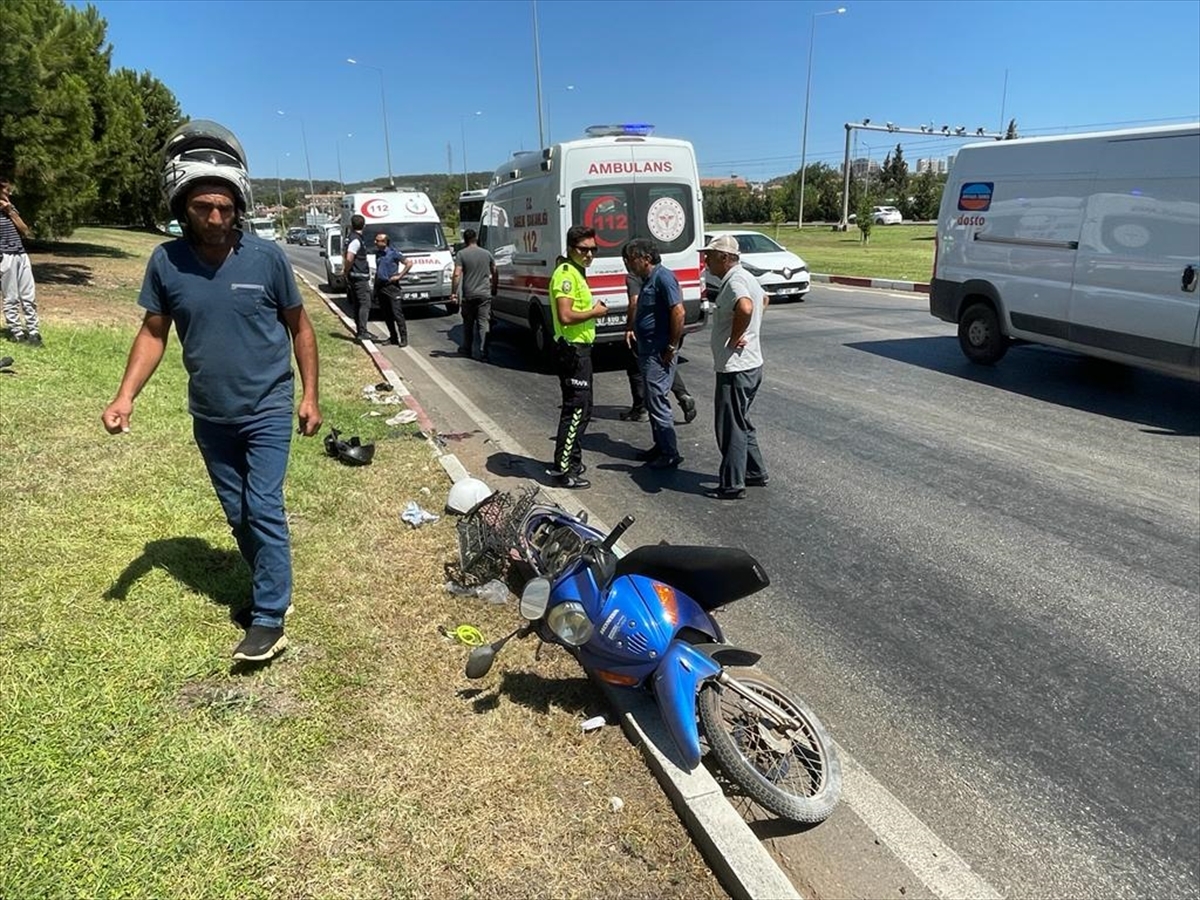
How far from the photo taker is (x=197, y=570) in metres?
4.03

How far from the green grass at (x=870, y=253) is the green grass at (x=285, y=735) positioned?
16343 mm

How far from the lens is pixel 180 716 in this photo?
292cm

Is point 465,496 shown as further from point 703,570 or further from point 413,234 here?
point 413,234

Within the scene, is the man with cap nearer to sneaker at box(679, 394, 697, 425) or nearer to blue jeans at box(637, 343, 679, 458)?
blue jeans at box(637, 343, 679, 458)

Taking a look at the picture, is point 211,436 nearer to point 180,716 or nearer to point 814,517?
point 180,716

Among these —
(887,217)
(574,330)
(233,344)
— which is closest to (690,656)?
(233,344)

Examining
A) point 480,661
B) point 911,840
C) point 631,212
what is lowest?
point 911,840

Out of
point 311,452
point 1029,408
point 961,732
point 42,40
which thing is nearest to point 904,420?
point 1029,408

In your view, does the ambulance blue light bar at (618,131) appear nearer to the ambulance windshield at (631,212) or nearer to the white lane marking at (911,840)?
the ambulance windshield at (631,212)

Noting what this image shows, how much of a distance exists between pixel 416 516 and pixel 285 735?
219 cm

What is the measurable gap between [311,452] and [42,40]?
11.1 meters

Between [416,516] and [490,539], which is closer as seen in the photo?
[490,539]

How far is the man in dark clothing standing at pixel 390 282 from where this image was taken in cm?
1214

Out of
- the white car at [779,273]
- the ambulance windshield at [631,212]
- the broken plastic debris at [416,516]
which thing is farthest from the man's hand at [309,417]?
the white car at [779,273]
